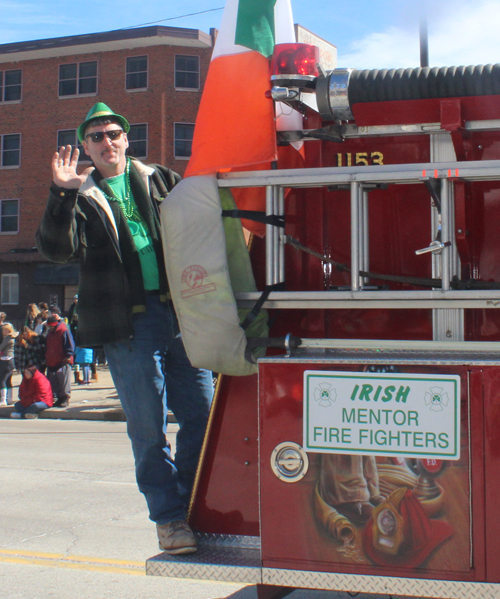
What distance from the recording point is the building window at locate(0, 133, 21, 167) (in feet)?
114

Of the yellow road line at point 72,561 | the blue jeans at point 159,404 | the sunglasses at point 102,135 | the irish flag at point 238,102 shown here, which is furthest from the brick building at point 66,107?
the irish flag at point 238,102

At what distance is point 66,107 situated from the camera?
33.9 m

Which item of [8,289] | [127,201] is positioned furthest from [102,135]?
[8,289]

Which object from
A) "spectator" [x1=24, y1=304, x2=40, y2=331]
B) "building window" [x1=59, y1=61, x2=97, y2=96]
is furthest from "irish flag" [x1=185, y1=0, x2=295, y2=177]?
"building window" [x1=59, y1=61, x2=97, y2=96]

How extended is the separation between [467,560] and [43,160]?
34.2 m

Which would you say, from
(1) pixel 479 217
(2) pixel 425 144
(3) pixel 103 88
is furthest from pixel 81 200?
(3) pixel 103 88

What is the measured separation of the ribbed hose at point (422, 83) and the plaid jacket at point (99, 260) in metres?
1.24

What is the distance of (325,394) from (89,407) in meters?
12.1

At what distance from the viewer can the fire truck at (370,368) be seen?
250cm

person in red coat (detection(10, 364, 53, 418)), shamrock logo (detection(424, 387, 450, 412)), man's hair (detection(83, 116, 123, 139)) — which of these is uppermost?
man's hair (detection(83, 116, 123, 139))

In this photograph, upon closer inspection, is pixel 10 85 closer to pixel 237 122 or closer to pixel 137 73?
pixel 137 73

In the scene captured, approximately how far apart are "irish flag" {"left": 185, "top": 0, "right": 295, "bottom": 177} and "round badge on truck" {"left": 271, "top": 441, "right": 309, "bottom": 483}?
1.16 m

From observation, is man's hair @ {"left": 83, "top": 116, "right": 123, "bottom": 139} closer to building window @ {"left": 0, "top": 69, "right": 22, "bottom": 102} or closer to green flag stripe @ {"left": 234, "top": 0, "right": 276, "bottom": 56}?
green flag stripe @ {"left": 234, "top": 0, "right": 276, "bottom": 56}

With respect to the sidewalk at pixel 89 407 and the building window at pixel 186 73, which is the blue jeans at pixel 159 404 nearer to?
the sidewalk at pixel 89 407
